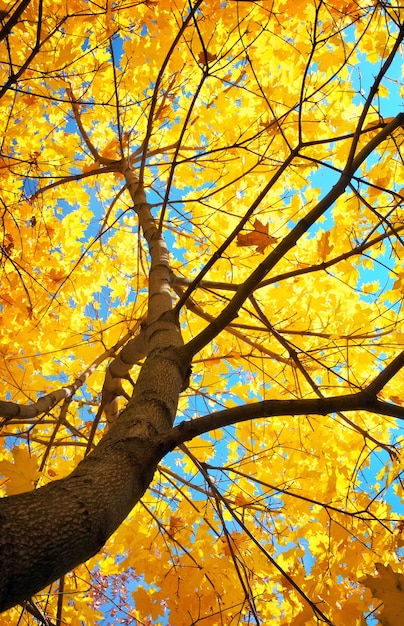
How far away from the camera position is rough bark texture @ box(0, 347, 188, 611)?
0.52 m

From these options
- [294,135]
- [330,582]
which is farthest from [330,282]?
[330,582]

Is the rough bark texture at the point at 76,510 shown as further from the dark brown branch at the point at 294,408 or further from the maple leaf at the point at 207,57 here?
the maple leaf at the point at 207,57

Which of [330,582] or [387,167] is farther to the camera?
[387,167]

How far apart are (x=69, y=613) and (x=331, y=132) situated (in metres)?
3.41

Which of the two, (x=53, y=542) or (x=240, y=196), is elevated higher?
(x=240, y=196)

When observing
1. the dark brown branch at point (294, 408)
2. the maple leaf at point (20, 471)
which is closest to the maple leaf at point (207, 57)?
the dark brown branch at point (294, 408)

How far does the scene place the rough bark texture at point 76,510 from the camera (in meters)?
0.52

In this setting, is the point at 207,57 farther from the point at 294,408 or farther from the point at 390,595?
the point at 390,595

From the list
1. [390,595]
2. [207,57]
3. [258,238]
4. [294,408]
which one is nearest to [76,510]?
[294,408]

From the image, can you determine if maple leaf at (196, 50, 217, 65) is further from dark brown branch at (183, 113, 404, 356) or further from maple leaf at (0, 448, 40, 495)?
maple leaf at (0, 448, 40, 495)

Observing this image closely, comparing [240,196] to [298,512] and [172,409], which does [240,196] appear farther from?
[172,409]

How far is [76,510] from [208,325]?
0.70 m

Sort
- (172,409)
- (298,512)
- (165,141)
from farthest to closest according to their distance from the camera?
(165,141), (298,512), (172,409)

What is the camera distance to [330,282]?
3.02m
